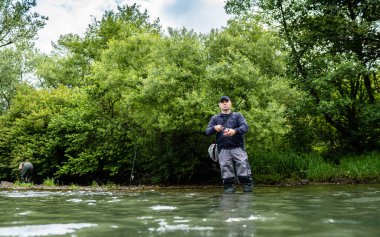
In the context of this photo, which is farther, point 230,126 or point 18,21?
point 18,21

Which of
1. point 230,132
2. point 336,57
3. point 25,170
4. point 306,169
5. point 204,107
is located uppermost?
point 336,57

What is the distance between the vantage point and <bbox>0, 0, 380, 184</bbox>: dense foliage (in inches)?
563

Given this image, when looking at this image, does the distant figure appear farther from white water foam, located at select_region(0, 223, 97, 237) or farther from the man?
white water foam, located at select_region(0, 223, 97, 237)

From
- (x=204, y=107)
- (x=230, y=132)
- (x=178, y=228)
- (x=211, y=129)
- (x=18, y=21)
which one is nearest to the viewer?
(x=178, y=228)

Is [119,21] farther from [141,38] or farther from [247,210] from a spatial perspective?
[247,210]

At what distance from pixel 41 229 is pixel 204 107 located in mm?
9714

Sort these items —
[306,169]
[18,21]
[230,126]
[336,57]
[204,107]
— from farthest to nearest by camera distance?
[18,21] → [336,57] → [306,169] → [204,107] → [230,126]

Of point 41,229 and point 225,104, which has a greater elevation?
point 225,104

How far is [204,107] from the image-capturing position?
13461 millimetres

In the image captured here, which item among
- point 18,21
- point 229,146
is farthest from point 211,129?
point 18,21

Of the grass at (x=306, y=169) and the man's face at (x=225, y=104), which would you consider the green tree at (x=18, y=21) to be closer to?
the grass at (x=306, y=169)

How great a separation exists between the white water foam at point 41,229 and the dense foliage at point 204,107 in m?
9.35

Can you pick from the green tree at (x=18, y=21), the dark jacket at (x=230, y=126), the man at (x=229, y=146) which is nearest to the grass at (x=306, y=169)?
the man at (x=229, y=146)

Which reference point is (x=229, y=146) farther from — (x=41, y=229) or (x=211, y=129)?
(x=41, y=229)
